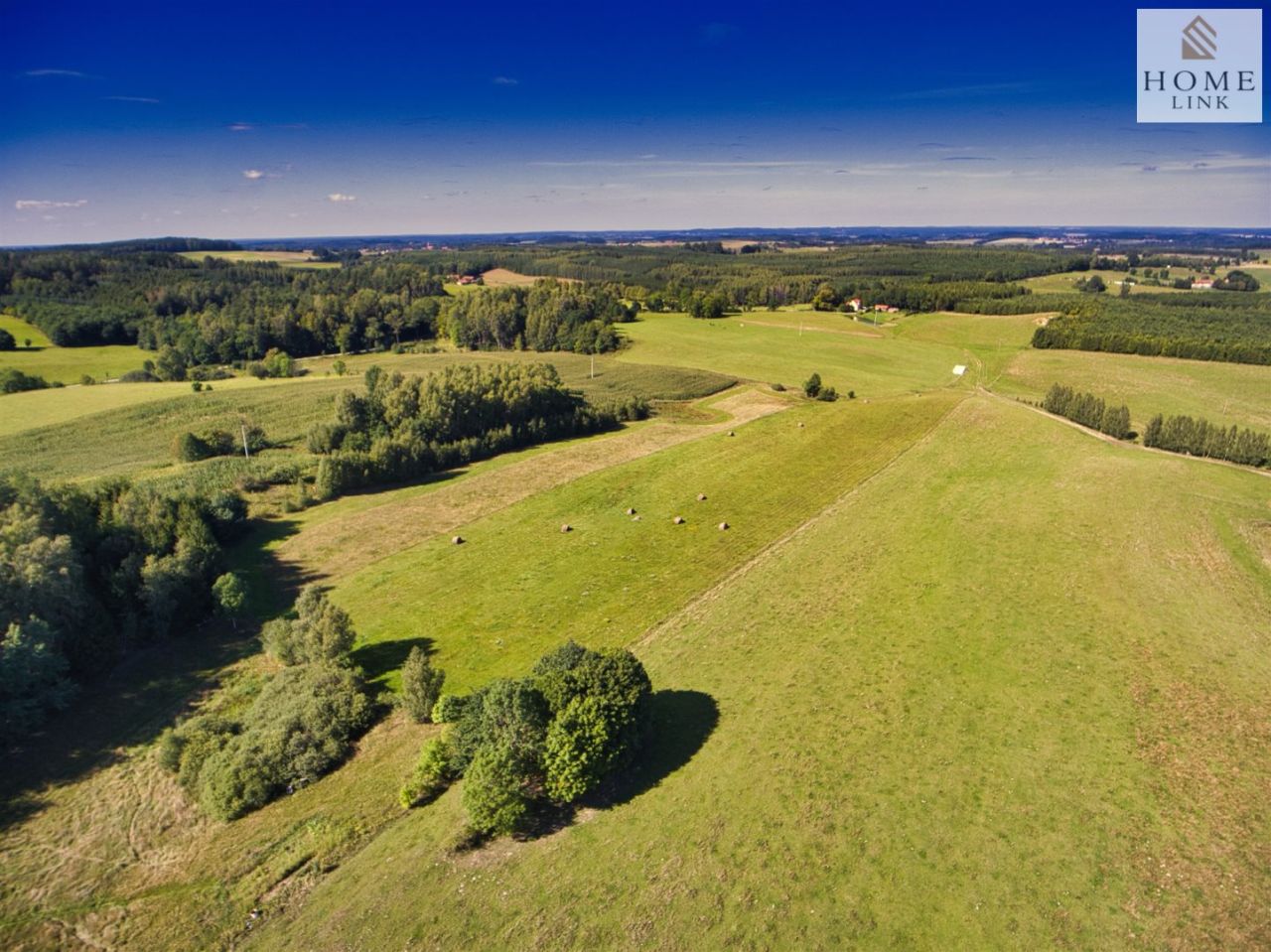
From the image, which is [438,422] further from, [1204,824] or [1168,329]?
[1168,329]

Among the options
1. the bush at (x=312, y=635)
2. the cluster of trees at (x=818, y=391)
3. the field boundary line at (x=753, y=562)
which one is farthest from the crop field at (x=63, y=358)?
the field boundary line at (x=753, y=562)

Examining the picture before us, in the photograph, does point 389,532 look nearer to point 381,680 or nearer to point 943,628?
point 381,680

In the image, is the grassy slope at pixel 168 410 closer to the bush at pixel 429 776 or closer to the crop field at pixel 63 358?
the crop field at pixel 63 358

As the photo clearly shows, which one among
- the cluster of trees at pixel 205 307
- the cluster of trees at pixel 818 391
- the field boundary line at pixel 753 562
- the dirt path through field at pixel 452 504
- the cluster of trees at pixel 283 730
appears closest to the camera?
the cluster of trees at pixel 283 730

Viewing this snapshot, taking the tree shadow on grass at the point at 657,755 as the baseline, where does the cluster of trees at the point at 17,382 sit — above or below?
above

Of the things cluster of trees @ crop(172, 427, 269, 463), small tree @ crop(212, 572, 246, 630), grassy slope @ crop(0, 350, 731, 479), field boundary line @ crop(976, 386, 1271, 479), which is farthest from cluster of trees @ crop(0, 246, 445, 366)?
field boundary line @ crop(976, 386, 1271, 479)

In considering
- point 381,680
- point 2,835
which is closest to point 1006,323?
point 381,680

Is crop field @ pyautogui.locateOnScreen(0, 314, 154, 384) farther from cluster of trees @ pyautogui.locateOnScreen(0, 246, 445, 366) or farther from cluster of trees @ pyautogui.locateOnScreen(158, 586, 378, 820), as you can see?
cluster of trees @ pyautogui.locateOnScreen(158, 586, 378, 820)
